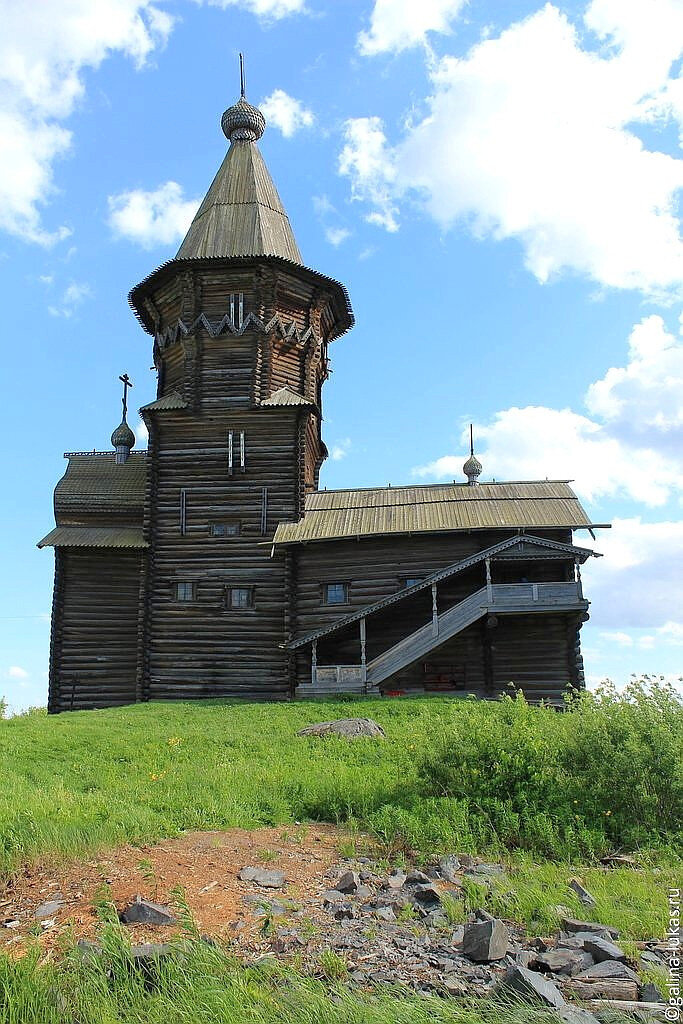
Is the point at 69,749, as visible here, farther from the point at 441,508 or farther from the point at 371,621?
the point at 441,508

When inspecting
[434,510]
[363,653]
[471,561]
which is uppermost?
[434,510]

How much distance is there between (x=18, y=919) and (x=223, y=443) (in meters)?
20.4

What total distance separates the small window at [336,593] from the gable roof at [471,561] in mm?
1628

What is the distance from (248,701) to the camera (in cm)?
2338

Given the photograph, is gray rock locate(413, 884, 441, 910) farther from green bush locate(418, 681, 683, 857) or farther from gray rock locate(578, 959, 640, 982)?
green bush locate(418, 681, 683, 857)

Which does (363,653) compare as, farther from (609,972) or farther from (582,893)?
(609,972)

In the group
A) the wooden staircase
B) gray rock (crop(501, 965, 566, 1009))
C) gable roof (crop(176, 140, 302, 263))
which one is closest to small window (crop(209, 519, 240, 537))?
the wooden staircase

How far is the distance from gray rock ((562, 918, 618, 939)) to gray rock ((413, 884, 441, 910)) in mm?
1207

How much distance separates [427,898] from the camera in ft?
24.3

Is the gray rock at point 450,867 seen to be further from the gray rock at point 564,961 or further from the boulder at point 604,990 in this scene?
the boulder at point 604,990

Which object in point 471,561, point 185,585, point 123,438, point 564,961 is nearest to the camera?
point 564,961

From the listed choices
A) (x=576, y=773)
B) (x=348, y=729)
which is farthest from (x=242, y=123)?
(x=576, y=773)

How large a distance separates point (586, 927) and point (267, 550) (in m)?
19.5

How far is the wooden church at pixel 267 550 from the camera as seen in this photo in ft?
77.4
